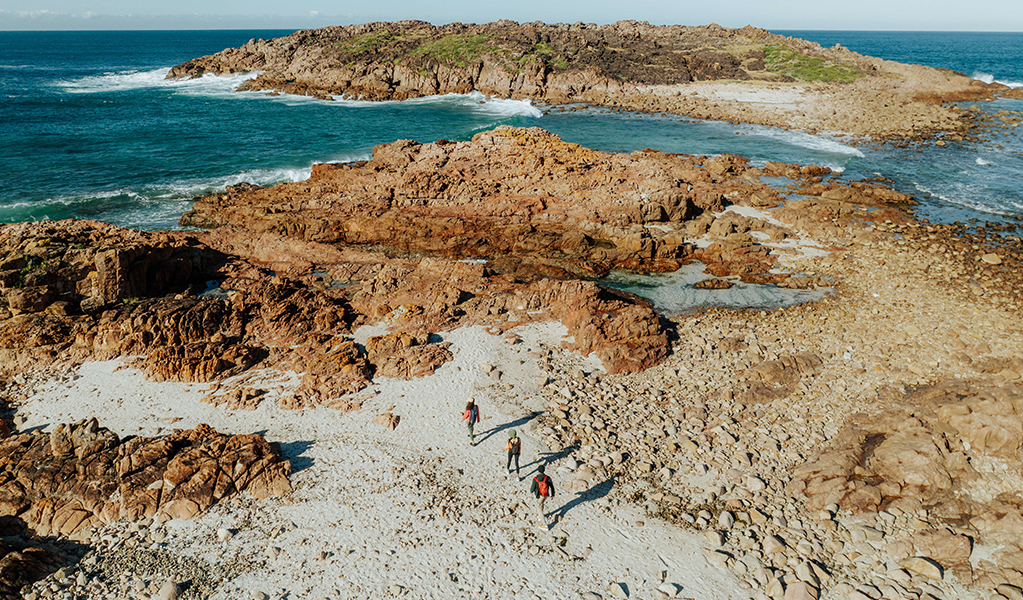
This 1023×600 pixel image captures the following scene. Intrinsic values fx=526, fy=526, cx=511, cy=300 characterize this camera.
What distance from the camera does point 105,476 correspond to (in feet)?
49.7

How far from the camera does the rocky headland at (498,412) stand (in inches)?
525

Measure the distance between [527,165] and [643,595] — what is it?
99.4 feet

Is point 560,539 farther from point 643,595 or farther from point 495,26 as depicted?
point 495,26

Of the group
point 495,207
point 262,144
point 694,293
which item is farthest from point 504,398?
point 262,144

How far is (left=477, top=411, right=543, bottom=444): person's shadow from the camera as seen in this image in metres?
17.7

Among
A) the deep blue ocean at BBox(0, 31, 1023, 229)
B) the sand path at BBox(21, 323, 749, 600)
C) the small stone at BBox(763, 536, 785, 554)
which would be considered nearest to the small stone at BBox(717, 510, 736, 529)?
the small stone at BBox(763, 536, 785, 554)

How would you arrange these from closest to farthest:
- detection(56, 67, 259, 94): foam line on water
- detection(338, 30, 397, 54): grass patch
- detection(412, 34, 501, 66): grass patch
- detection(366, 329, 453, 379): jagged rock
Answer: detection(366, 329, 453, 379): jagged rock
detection(56, 67, 259, 94): foam line on water
detection(412, 34, 501, 66): grass patch
detection(338, 30, 397, 54): grass patch

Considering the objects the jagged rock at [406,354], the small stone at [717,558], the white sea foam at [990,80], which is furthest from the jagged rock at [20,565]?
the white sea foam at [990,80]

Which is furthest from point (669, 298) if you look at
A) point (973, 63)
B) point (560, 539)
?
point (973, 63)

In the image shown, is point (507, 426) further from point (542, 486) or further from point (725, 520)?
point (725, 520)

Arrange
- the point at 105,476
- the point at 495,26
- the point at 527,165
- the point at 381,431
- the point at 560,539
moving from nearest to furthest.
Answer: the point at 560,539 → the point at 105,476 → the point at 381,431 → the point at 527,165 → the point at 495,26

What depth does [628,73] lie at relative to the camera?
9369 cm

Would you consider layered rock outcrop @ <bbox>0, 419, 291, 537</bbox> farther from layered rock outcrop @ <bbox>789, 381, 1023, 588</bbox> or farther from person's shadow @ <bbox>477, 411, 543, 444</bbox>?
layered rock outcrop @ <bbox>789, 381, 1023, 588</bbox>

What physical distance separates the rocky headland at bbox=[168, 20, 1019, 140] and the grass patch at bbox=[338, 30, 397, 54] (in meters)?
0.28
